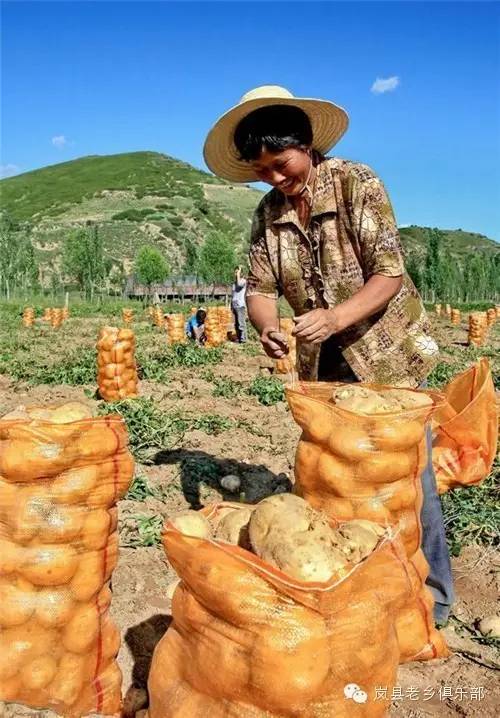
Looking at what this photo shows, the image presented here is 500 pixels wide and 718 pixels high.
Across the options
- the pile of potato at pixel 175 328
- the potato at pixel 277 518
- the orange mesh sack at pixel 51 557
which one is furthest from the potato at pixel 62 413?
the pile of potato at pixel 175 328

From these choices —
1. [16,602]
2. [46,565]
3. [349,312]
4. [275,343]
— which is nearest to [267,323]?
[275,343]

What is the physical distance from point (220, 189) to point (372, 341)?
4733 inches

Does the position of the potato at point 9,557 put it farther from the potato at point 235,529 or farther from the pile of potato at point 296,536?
the potato at point 235,529

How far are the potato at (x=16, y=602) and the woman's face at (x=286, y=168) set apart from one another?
6.53ft

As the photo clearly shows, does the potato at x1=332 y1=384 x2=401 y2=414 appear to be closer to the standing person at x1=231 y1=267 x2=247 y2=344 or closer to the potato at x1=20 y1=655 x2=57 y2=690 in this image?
the potato at x1=20 y1=655 x2=57 y2=690

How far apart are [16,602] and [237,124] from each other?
7.45ft

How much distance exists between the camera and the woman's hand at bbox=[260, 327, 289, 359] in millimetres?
3070

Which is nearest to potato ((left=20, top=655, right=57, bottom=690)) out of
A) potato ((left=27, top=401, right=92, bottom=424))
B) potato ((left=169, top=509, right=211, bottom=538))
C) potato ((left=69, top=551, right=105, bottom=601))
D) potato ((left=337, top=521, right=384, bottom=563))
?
potato ((left=69, top=551, right=105, bottom=601))

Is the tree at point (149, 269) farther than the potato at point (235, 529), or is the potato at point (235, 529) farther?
the tree at point (149, 269)

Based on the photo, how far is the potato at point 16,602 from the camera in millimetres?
2273

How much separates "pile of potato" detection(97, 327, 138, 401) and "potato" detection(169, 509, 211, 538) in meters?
6.13

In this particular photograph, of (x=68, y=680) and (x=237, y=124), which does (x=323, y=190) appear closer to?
(x=237, y=124)

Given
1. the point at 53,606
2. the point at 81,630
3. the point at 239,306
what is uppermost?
the point at 239,306

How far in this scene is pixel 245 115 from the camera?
299 centimetres
